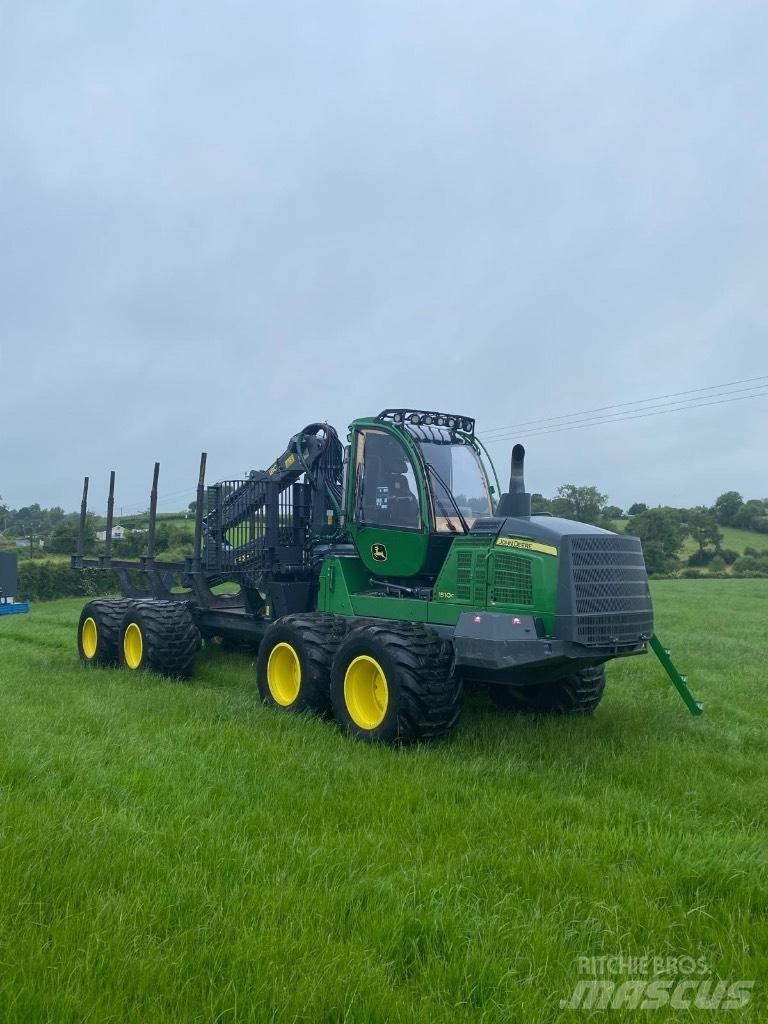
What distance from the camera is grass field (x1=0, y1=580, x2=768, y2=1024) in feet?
10.6

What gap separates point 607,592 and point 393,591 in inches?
92.5

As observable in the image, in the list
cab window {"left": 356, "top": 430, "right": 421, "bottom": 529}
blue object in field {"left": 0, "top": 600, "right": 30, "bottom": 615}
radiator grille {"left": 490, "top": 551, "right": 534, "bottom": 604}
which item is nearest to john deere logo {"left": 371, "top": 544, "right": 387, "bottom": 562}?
cab window {"left": 356, "top": 430, "right": 421, "bottom": 529}

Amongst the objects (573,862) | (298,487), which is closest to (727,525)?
(298,487)

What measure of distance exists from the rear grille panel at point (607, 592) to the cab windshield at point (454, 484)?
64.8 inches

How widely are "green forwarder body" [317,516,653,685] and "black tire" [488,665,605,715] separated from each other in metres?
0.96

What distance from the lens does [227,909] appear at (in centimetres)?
378

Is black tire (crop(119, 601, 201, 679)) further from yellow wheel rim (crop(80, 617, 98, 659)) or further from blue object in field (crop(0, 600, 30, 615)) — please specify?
blue object in field (crop(0, 600, 30, 615))

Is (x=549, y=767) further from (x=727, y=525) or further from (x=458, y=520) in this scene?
(x=727, y=525)

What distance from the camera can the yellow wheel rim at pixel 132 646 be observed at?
11.2 meters

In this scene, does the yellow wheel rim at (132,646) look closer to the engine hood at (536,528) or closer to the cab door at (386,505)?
the cab door at (386,505)

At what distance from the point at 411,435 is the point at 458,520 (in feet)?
3.23

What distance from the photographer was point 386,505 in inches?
345

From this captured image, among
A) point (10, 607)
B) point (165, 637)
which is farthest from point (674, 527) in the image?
point (165, 637)

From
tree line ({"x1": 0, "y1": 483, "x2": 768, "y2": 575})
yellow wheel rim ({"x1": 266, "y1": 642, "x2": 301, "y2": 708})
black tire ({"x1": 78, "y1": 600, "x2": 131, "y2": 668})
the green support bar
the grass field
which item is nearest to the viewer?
the grass field
